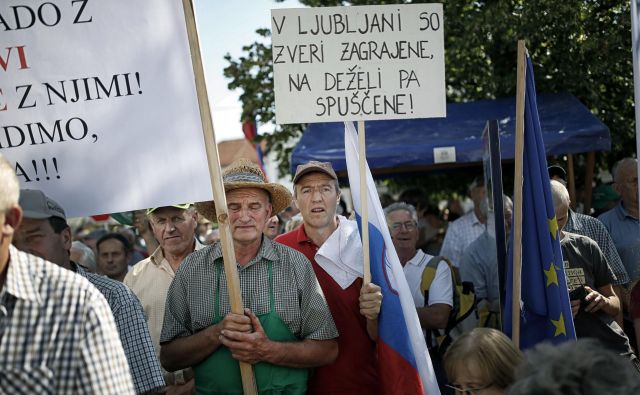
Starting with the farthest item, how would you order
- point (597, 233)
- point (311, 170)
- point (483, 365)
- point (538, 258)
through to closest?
point (597, 233) → point (311, 170) → point (538, 258) → point (483, 365)

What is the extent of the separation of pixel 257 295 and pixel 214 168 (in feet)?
2.26

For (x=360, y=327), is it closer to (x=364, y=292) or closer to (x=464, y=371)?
(x=364, y=292)

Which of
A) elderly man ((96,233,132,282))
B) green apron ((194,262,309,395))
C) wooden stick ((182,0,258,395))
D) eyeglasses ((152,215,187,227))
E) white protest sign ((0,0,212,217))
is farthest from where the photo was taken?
elderly man ((96,233,132,282))

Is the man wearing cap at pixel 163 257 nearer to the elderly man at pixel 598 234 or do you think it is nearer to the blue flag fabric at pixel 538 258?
the blue flag fabric at pixel 538 258

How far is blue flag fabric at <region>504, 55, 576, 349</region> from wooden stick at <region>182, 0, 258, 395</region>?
1.66m

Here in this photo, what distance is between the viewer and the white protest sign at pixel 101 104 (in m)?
3.98

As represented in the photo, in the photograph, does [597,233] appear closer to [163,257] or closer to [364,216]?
[364,216]

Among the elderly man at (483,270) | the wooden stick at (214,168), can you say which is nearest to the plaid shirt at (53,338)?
the wooden stick at (214,168)

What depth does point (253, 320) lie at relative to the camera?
13.1 feet

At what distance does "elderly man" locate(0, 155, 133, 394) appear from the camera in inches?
94.4

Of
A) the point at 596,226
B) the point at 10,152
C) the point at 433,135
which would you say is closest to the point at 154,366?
the point at 10,152

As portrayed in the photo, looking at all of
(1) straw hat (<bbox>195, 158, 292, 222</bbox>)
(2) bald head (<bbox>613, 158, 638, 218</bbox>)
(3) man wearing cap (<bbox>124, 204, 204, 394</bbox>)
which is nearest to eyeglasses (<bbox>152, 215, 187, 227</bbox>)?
(3) man wearing cap (<bbox>124, 204, 204, 394</bbox>)

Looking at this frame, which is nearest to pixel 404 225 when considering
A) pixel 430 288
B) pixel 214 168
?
pixel 430 288

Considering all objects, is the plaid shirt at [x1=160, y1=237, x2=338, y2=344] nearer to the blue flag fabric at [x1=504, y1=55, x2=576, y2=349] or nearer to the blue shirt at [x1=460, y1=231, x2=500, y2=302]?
the blue flag fabric at [x1=504, y1=55, x2=576, y2=349]
